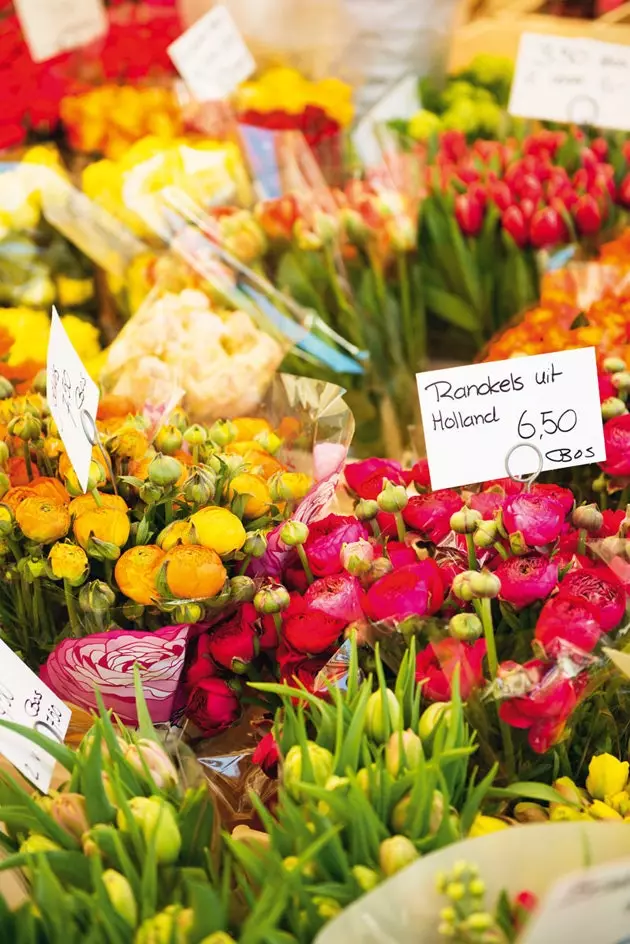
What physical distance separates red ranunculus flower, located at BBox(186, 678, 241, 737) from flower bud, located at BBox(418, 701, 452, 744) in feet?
0.71

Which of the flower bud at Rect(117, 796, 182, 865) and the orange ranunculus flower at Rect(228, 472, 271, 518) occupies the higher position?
the orange ranunculus flower at Rect(228, 472, 271, 518)

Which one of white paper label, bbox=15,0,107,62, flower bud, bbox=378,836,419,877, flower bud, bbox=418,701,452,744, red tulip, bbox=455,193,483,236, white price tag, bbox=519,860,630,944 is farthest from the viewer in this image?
white paper label, bbox=15,0,107,62

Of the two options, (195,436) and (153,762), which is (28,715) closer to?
(153,762)

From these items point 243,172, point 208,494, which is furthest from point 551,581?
point 243,172

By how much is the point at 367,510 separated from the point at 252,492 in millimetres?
107

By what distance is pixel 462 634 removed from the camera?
75cm

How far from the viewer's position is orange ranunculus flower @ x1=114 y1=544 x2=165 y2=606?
2.70ft

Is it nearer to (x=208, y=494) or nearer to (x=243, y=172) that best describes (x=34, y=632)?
(x=208, y=494)

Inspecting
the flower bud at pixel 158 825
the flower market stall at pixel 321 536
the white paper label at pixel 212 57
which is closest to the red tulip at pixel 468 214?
the flower market stall at pixel 321 536

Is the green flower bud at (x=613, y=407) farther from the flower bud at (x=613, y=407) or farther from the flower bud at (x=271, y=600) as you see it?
the flower bud at (x=271, y=600)

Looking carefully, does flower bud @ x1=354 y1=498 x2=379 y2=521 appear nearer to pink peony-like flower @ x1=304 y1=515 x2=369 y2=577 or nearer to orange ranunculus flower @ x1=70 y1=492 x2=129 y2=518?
pink peony-like flower @ x1=304 y1=515 x2=369 y2=577

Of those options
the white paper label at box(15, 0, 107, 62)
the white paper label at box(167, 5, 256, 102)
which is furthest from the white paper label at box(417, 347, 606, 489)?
the white paper label at box(15, 0, 107, 62)

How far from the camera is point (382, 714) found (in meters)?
0.72

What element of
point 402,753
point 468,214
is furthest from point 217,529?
point 468,214
